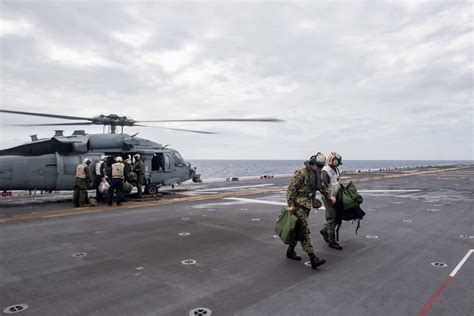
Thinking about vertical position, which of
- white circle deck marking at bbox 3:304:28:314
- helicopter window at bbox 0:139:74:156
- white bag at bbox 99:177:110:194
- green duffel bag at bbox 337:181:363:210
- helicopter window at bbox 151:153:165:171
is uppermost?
helicopter window at bbox 0:139:74:156

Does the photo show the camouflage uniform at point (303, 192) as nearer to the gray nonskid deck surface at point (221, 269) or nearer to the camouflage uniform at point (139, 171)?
the gray nonskid deck surface at point (221, 269)

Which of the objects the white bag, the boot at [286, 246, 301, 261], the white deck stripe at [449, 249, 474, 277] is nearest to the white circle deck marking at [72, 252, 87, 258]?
the boot at [286, 246, 301, 261]

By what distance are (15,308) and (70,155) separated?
469 inches

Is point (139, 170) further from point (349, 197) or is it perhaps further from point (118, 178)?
point (349, 197)

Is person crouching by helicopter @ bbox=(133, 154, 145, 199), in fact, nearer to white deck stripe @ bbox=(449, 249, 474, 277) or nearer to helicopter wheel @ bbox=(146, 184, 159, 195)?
helicopter wheel @ bbox=(146, 184, 159, 195)

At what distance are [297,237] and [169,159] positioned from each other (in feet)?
42.6

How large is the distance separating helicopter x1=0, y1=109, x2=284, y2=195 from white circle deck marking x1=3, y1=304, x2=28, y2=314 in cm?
983

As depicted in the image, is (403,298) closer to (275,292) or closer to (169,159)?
(275,292)

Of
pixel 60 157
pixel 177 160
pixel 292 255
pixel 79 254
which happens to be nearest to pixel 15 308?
pixel 79 254

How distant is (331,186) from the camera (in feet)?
24.1

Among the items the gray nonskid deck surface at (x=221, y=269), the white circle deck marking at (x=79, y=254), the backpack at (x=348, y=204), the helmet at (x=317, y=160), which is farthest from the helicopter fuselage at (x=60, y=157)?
the helmet at (x=317, y=160)

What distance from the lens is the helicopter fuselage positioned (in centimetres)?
1380

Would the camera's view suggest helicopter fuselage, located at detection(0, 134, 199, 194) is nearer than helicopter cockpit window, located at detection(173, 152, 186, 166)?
Yes

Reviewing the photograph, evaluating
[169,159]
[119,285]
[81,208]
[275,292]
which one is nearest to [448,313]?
[275,292]
